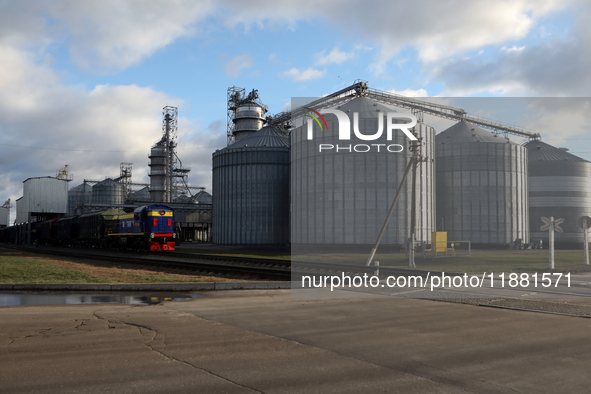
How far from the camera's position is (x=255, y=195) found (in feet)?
209

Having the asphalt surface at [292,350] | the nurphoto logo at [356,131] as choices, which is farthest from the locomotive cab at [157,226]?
the asphalt surface at [292,350]

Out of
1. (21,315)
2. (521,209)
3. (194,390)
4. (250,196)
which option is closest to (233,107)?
(250,196)

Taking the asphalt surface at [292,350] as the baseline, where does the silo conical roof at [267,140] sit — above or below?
above

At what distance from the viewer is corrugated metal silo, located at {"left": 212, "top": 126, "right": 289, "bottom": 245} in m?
62.6

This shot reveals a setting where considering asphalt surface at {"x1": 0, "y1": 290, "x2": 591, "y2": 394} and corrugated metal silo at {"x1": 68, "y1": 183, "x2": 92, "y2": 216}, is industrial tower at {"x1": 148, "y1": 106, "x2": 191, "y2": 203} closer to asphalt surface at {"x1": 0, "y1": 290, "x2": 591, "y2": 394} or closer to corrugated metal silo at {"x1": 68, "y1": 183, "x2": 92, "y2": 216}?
corrugated metal silo at {"x1": 68, "y1": 183, "x2": 92, "y2": 216}

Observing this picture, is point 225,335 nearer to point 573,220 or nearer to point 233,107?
point 573,220

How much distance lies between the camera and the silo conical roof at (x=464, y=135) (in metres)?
59.0

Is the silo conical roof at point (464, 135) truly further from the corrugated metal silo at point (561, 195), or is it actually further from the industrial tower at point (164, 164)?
the industrial tower at point (164, 164)

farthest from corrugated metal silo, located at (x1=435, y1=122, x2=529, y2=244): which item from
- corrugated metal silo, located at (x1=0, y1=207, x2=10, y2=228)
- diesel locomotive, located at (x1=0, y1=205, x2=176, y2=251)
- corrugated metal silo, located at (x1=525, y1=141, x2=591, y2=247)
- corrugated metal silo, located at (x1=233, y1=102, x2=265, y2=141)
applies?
corrugated metal silo, located at (x1=0, y1=207, x2=10, y2=228)

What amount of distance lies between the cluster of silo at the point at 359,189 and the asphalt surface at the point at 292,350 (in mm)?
35008

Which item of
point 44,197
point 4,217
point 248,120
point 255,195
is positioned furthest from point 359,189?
point 4,217

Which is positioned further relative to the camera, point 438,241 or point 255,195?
point 255,195

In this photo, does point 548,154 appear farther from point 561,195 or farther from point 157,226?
point 157,226

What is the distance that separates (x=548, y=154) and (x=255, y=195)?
43.9 meters
